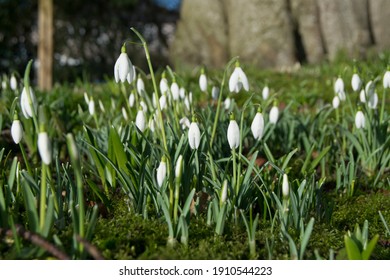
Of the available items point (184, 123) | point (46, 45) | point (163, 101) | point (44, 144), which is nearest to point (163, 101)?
point (163, 101)

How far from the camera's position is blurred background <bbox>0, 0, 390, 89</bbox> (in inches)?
298

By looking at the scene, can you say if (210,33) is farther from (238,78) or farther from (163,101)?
(238,78)

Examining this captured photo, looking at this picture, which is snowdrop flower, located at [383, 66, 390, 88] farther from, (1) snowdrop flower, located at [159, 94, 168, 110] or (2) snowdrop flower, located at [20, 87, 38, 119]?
A: (2) snowdrop flower, located at [20, 87, 38, 119]

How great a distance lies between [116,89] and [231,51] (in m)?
3.61

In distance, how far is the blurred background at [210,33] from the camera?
7.56m

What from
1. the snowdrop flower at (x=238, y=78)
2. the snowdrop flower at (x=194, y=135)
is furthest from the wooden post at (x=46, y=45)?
the snowdrop flower at (x=194, y=135)

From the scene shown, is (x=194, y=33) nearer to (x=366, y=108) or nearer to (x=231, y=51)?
(x=231, y=51)

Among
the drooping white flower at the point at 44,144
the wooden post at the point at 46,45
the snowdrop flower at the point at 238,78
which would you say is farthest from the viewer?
the wooden post at the point at 46,45

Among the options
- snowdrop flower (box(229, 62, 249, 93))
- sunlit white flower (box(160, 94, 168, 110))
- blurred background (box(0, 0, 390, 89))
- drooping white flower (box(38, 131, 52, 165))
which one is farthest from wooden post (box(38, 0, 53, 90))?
drooping white flower (box(38, 131, 52, 165))

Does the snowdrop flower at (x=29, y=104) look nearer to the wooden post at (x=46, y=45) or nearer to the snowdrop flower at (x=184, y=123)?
the snowdrop flower at (x=184, y=123)

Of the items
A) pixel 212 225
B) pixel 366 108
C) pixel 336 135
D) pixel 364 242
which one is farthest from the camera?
pixel 336 135
